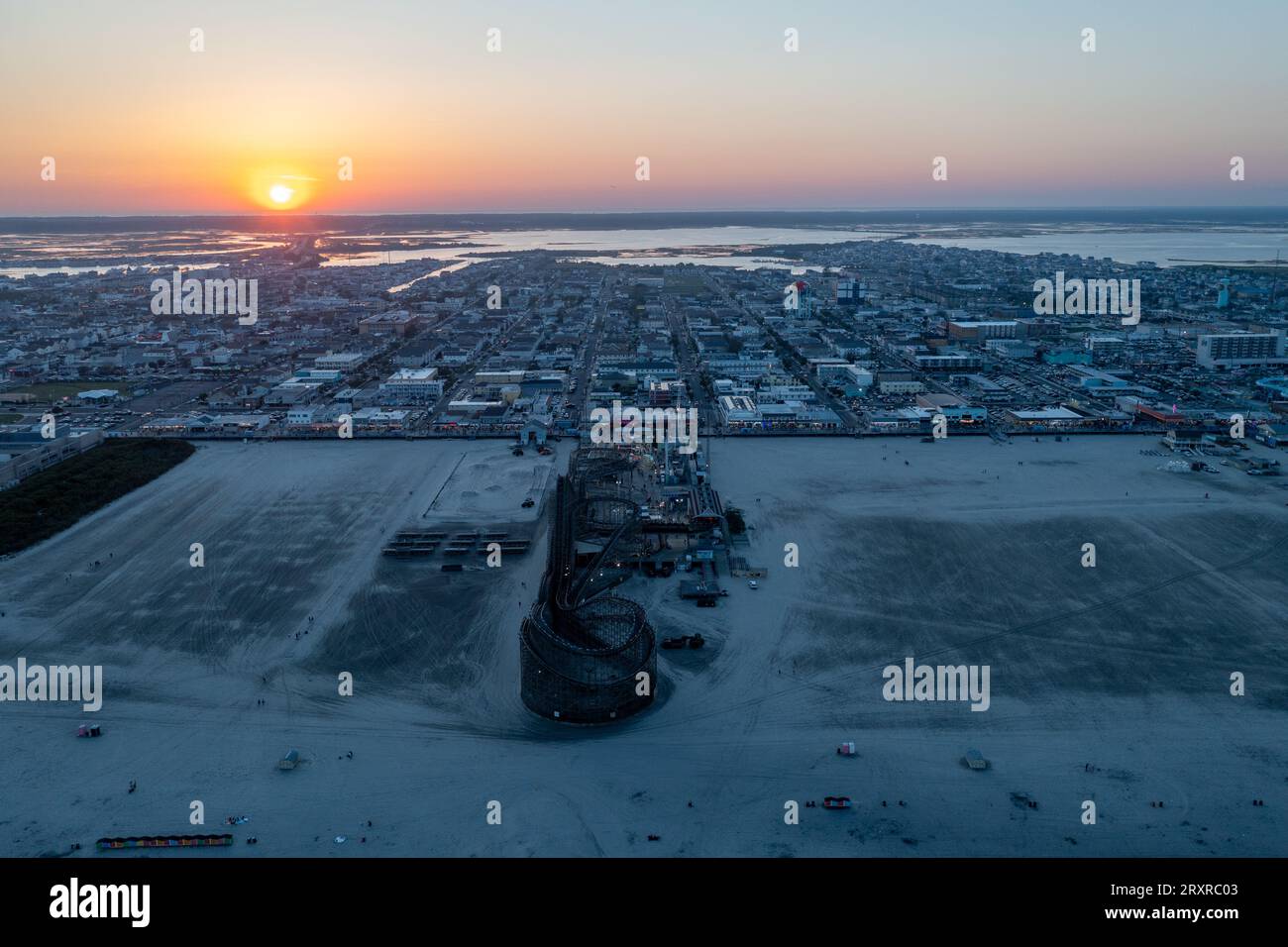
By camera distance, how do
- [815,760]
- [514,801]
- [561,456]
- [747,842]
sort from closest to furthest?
[747,842], [514,801], [815,760], [561,456]

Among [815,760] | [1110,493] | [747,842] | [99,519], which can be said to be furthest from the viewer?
[1110,493]

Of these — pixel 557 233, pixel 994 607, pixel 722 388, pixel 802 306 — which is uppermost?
pixel 557 233

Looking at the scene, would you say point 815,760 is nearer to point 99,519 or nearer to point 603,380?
point 99,519

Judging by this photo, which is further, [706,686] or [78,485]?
[78,485]

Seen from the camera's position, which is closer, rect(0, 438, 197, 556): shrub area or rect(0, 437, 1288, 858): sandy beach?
rect(0, 437, 1288, 858): sandy beach

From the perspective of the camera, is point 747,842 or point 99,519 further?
point 99,519

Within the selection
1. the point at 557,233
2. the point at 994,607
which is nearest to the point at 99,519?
the point at 994,607

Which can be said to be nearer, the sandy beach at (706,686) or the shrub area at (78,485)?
the sandy beach at (706,686)

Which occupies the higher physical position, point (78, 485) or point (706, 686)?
point (78, 485)

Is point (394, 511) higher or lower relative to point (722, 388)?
lower

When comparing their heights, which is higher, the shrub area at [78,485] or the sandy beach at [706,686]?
the shrub area at [78,485]

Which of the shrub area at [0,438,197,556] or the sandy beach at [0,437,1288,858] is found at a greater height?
the shrub area at [0,438,197,556]
